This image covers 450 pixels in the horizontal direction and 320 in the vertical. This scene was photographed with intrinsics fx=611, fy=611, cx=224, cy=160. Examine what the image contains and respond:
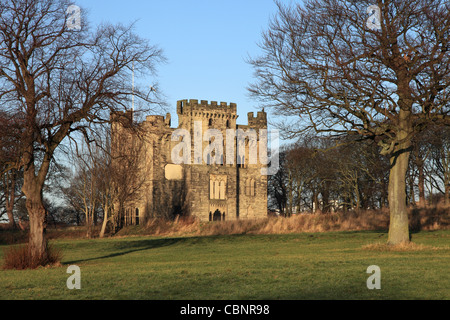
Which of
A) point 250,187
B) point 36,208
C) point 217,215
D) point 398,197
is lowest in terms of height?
point 217,215

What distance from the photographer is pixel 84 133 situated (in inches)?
770

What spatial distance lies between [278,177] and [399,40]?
224 feet

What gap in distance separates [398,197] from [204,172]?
5568cm

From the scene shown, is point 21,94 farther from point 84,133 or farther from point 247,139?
Result: point 247,139

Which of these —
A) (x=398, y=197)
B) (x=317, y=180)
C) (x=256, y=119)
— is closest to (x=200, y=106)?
(x=256, y=119)

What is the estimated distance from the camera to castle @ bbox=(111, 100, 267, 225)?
243 ft

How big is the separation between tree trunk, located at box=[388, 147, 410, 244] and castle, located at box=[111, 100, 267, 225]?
50.8 m

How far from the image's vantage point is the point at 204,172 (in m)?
76.5

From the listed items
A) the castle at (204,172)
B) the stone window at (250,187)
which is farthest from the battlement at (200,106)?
the stone window at (250,187)

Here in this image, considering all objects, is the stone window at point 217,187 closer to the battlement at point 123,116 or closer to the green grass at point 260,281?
the battlement at point 123,116

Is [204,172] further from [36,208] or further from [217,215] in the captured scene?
[36,208]

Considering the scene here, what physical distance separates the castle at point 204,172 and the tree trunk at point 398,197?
5078cm

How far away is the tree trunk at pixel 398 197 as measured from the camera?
70.2 feet
